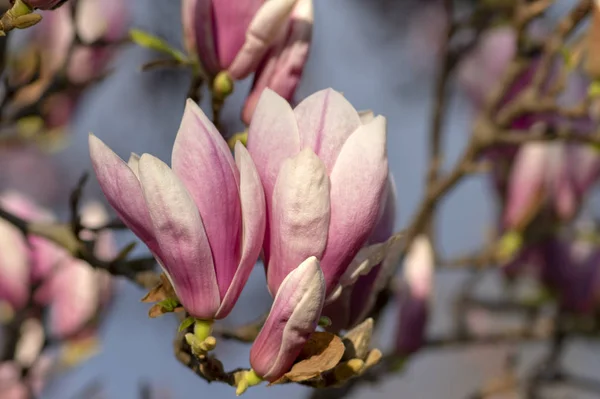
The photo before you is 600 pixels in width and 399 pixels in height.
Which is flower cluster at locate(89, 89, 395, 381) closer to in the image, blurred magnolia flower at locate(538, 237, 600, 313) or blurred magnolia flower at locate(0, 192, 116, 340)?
blurred magnolia flower at locate(0, 192, 116, 340)

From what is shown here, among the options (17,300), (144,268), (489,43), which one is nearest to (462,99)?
(489,43)

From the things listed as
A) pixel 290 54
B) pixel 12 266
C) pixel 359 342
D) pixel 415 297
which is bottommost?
pixel 12 266

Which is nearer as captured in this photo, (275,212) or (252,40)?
(275,212)

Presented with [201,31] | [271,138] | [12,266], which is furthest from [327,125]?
[12,266]

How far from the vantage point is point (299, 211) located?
2.07 ft

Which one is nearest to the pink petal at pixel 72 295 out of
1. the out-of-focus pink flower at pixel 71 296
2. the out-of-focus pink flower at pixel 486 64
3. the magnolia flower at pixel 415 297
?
the out-of-focus pink flower at pixel 71 296

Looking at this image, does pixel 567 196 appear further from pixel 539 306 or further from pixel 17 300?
pixel 17 300

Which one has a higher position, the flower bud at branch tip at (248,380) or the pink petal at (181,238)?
the pink petal at (181,238)

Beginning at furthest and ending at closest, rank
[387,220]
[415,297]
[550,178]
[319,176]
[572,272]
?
[572,272]
[550,178]
[415,297]
[387,220]
[319,176]

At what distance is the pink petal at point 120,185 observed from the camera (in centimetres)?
62

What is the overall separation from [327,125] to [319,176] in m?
0.05

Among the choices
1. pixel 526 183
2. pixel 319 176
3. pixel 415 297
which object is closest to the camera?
pixel 319 176

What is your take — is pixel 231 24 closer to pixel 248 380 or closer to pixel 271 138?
pixel 271 138

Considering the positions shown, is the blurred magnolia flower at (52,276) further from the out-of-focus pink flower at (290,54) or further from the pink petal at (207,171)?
the pink petal at (207,171)
